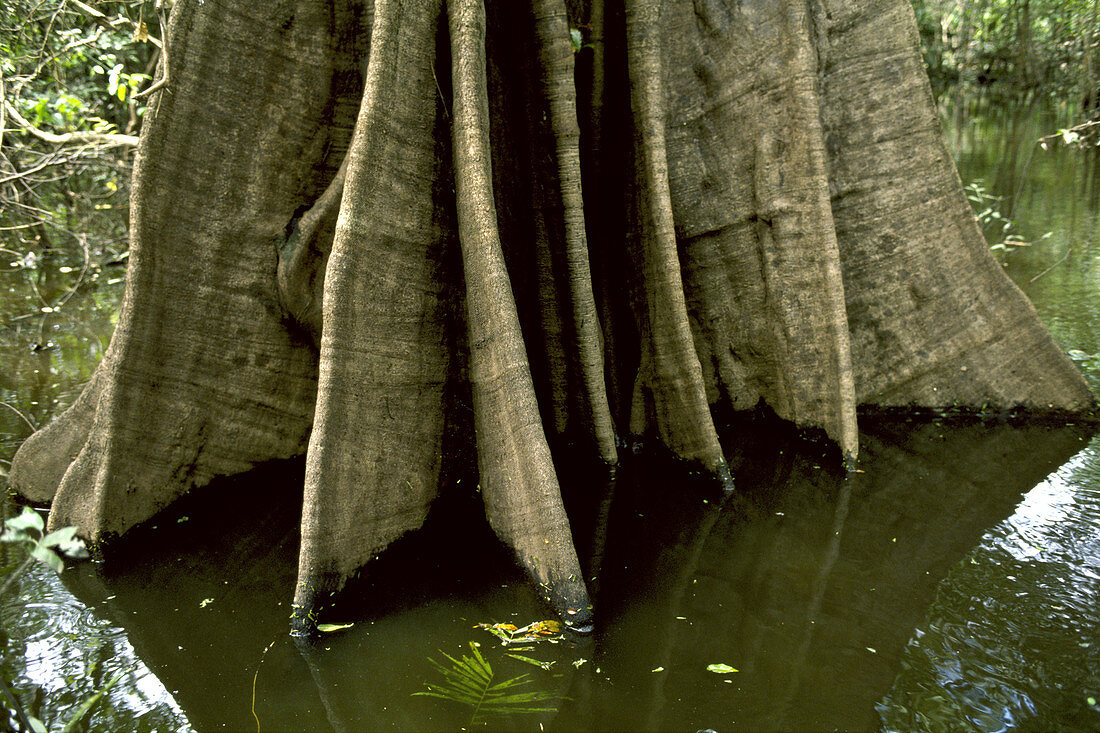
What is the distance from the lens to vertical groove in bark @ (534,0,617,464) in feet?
10.3

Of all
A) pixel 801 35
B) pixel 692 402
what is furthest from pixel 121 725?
pixel 801 35

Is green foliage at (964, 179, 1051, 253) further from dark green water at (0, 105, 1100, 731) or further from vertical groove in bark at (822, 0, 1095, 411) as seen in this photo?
dark green water at (0, 105, 1100, 731)

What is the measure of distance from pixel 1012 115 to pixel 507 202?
20502mm

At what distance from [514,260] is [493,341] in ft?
2.19

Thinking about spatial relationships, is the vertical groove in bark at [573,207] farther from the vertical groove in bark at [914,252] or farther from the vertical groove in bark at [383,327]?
the vertical groove in bark at [914,252]

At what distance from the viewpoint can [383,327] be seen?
9.25 feet

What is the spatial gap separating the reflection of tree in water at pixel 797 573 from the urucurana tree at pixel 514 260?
0.27 meters

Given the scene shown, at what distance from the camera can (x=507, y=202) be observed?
3299mm

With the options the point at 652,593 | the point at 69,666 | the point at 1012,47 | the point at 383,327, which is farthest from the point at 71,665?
the point at 1012,47

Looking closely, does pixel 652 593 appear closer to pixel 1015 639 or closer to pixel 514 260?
pixel 1015 639

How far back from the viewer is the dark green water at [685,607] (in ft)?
7.00

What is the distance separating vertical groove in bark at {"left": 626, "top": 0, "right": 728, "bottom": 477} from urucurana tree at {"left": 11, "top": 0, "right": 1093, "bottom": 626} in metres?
0.01

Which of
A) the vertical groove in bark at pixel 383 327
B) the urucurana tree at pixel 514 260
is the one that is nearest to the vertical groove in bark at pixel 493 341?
the urucurana tree at pixel 514 260

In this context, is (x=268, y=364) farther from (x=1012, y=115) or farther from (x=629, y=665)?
(x=1012, y=115)
